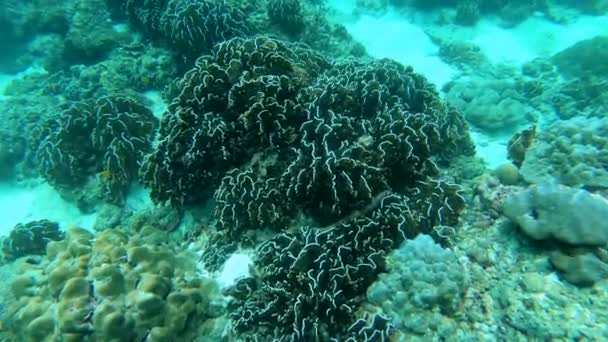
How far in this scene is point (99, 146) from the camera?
25.9 feet

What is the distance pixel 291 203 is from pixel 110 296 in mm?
2660

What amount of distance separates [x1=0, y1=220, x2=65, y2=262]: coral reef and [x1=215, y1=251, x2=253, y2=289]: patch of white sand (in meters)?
4.35

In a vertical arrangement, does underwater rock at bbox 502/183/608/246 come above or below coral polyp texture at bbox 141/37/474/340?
above

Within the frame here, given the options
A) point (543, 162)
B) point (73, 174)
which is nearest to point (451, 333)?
point (543, 162)

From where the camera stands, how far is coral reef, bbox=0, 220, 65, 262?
7672mm

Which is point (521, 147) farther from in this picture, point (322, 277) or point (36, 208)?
point (36, 208)

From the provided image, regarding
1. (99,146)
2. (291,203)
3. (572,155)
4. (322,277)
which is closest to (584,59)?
(572,155)

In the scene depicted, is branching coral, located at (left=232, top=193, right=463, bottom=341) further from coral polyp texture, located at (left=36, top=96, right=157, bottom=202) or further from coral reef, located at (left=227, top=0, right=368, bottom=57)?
coral reef, located at (left=227, top=0, right=368, bottom=57)

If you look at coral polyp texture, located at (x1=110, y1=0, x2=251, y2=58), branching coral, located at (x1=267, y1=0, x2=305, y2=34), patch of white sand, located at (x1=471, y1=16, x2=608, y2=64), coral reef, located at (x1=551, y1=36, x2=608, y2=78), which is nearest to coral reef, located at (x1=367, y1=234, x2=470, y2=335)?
coral polyp texture, located at (x1=110, y1=0, x2=251, y2=58)

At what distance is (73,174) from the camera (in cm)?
798

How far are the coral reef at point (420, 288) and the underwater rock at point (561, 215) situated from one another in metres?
1.05

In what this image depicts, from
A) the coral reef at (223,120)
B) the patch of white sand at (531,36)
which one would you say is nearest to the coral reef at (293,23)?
the coral reef at (223,120)

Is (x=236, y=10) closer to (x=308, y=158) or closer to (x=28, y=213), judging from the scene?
(x=308, y=158)

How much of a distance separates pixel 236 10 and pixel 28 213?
279 inches
